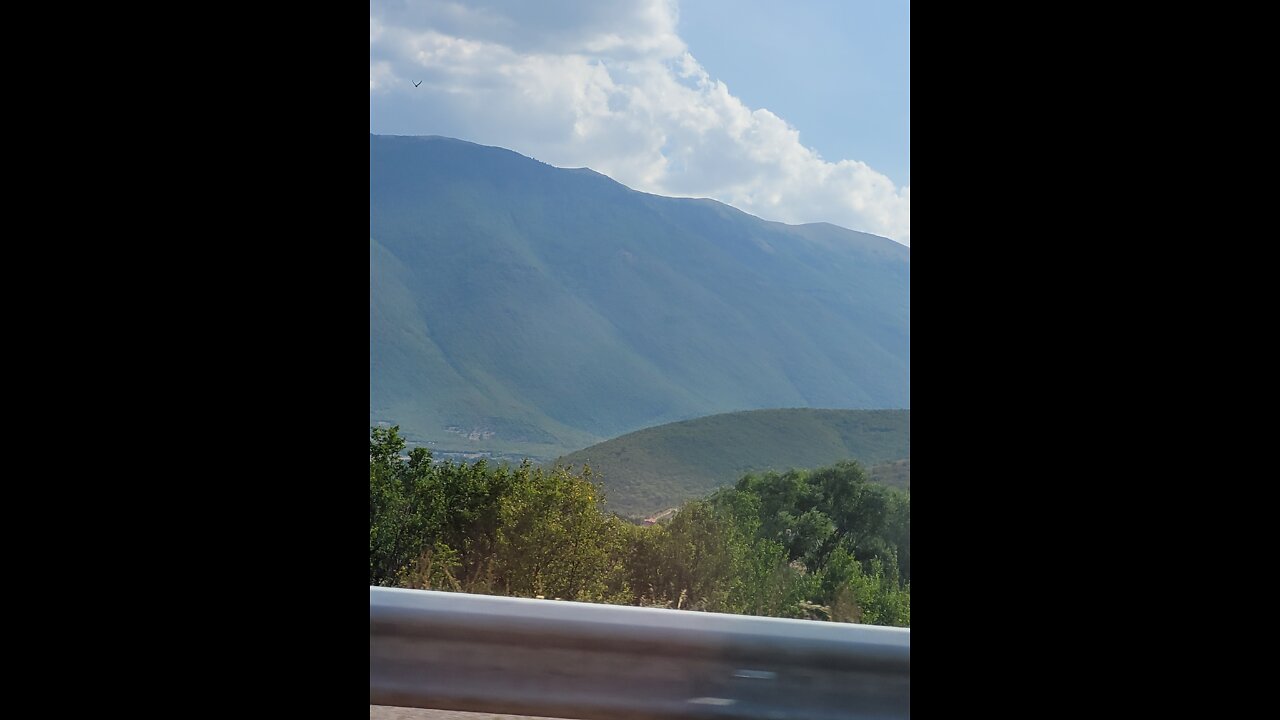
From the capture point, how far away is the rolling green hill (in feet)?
27.1

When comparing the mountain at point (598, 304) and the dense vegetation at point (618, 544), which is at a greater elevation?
the mountain at point (598, 304)

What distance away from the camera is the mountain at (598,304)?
10.7 meters

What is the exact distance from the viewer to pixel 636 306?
497 inches

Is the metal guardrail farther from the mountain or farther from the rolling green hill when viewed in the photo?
the mountain

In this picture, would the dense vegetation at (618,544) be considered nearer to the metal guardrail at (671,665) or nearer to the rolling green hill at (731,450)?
the rolling green hill at (731,450)

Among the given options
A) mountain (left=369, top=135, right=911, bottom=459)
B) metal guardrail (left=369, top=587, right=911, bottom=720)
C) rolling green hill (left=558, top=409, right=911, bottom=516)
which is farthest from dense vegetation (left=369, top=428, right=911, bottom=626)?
metal guardrail (left=369, top=587, right=911, bottom=720)

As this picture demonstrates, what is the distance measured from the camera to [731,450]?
9367mm

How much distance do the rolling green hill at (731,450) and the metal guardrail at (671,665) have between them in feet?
20.4

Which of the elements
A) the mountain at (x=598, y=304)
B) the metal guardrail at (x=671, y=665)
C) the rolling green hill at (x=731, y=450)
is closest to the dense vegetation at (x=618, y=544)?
the rolling green hill at (x=731, y=450)
